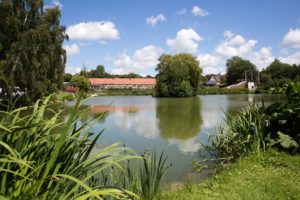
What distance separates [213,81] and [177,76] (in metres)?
52.9

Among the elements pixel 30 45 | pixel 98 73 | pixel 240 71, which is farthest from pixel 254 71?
pixel 30 45

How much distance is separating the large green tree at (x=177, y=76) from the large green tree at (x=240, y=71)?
129ft

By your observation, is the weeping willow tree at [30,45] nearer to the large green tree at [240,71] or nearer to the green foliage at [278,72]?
the green foliage at [278,72]

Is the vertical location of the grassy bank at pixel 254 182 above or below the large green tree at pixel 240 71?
below

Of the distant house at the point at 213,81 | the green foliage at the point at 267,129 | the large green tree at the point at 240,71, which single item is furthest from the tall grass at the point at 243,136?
the distant house at the point at 213,81

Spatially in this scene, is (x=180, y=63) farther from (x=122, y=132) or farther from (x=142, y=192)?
(x=142, y=192)

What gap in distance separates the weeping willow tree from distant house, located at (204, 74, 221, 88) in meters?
75.1

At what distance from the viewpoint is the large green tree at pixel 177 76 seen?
47188mm

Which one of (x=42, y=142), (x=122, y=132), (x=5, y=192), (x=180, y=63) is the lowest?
(x=122, y=132)

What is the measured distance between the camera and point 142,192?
12.5 ft

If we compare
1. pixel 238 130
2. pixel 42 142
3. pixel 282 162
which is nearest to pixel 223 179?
pixel 282 162

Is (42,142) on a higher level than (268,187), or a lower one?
higher

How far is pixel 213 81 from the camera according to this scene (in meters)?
98.0

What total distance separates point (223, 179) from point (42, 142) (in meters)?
3.29
